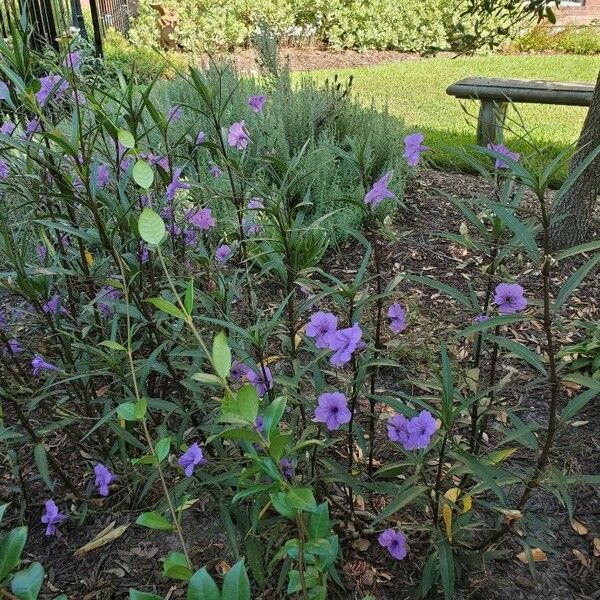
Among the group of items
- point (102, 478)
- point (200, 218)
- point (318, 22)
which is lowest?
point (102, 478)

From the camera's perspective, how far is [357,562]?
Answer: 167 cm

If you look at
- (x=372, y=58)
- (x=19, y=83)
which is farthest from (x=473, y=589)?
(x=372, y=58)

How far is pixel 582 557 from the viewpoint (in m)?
1.73

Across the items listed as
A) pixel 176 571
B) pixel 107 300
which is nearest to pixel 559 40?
pixel 107 300

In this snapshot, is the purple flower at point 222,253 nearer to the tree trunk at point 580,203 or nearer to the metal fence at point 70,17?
the tree trunk at point 580,203

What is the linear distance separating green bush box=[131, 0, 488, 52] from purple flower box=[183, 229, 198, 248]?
10503mm

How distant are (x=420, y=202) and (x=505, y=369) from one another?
1803 mm

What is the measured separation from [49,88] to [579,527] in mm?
2057

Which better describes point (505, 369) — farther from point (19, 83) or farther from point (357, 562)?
point (19, 83)

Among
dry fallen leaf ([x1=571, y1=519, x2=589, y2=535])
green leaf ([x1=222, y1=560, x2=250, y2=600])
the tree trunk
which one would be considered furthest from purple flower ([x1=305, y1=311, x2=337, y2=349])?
the tree trunk

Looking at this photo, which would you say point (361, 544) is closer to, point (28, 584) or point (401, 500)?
point (401, 500)

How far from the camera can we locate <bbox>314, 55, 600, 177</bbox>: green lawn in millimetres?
6070

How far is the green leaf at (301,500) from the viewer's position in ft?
2.52

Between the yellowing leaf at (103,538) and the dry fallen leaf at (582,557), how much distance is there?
131 cm
